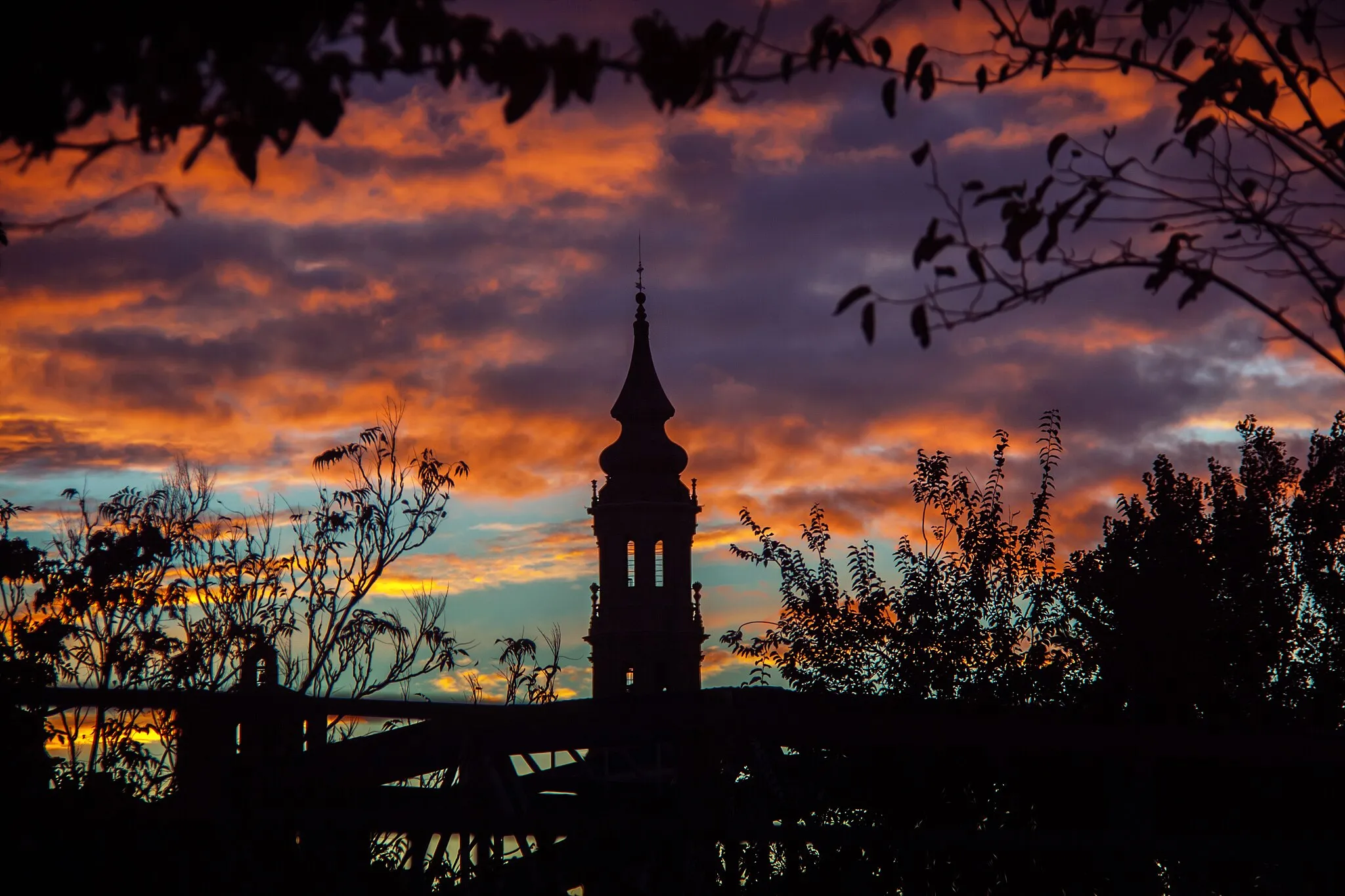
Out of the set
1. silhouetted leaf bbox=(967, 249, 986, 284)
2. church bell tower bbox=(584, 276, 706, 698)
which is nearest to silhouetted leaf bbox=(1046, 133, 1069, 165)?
silhouetted leaf bbox=(967, 249, 986, 284)

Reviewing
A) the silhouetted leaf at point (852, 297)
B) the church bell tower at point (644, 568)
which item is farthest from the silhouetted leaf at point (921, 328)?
the church bell tower at point (644, 568)

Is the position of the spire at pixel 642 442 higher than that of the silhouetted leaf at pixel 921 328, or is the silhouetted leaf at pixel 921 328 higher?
the spire at pixel 642 442

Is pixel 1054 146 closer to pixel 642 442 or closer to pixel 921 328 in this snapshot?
pixel 921 328

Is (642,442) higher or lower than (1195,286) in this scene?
higher

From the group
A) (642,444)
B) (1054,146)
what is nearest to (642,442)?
(642,444)

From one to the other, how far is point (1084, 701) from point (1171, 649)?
1.85 meters

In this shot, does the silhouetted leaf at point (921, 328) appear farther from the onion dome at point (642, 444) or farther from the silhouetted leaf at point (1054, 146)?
the onion dome at point (642, 444)

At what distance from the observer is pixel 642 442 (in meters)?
75.6

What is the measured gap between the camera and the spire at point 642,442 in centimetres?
7450

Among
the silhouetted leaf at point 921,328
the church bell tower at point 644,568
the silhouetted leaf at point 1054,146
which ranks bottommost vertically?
the silhouetted leaf at point 921,328

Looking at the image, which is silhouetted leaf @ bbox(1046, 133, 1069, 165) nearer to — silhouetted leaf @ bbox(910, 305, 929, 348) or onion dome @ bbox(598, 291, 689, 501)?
silhouetted leaf @ bbox(910, 305, 929, 348)

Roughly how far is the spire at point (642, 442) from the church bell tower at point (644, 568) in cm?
5

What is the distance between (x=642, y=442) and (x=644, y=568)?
686 cm

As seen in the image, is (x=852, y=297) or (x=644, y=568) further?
(x=644, y=568)
